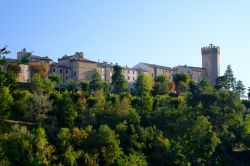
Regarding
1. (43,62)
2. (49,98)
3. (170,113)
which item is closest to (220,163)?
(170,113)

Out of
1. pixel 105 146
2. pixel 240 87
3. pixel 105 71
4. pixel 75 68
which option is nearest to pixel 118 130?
pixel 105 146

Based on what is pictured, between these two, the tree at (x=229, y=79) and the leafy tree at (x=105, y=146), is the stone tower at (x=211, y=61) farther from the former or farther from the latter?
the leafy tree at (x=105, y=146)

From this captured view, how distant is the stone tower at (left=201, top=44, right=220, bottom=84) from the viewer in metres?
96.8

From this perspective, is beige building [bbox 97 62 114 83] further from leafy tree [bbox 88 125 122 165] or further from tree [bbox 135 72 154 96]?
leafy tree [bbox 88 125 122 165]

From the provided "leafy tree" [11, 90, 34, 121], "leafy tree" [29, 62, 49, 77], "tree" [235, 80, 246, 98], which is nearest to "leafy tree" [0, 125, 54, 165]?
"leafy tree" [11, 90, 34, 121]

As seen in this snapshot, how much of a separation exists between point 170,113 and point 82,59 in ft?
98.1

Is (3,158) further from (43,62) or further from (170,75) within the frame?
(170,75)

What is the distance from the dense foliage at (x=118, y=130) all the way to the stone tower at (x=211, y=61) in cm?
3892

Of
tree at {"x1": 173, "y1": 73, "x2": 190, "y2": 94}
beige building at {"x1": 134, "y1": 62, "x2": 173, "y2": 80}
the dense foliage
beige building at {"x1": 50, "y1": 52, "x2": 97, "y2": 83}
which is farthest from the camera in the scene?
beige building at {"x1": 134, "y1": 62, "x2": 173, "y2": 80}

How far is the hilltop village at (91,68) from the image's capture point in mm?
68562

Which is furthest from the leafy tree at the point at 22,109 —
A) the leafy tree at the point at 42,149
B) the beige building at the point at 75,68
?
the beige building at the point at 75,68

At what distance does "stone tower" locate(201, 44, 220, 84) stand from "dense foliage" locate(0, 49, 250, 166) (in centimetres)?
3892

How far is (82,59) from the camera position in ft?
255

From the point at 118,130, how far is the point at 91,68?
33.0 metres
